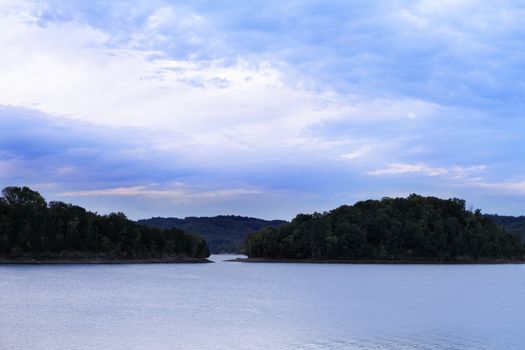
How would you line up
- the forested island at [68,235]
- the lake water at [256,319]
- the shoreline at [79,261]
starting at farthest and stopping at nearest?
the shoreline at [79,261], the forested island at [68,235], the lake water at [256,319]

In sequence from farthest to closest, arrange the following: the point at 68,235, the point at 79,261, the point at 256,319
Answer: the point at 79,261, the point at 68,235, the point at 256,319

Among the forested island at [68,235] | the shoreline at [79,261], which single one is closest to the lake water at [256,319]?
the forested island at [68,235]

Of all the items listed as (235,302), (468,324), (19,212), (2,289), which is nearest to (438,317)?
(468,324)

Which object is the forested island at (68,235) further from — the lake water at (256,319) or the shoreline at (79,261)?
the lake water at (256,319)

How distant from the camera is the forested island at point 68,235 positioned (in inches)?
6570

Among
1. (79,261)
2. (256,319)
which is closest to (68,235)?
(79,261)

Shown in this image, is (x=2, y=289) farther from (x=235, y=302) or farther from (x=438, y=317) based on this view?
(x=438, y=317)

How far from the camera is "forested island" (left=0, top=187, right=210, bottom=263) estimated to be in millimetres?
166875

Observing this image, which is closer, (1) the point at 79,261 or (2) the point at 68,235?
(2) the point at 68,235

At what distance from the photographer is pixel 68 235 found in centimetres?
17362

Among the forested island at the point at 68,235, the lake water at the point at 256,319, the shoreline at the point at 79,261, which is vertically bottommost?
the lake water at the point at 256,319

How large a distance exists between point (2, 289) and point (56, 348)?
49.0m

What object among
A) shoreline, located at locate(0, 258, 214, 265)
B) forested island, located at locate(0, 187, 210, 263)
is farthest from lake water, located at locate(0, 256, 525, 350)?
shoreline, located at locate(0, 258, 214, 265)

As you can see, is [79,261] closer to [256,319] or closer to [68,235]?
[68,235]
